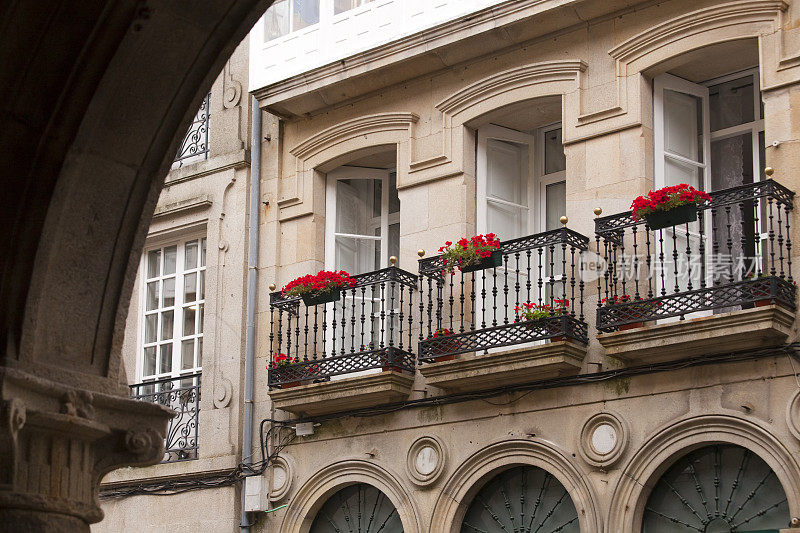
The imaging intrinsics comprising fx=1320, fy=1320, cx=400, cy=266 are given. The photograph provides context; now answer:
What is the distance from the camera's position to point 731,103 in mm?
11836

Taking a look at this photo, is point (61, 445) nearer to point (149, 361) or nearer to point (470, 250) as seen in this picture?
point (470, 250)

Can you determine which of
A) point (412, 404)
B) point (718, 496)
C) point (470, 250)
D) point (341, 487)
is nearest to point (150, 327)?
point (341, 487)

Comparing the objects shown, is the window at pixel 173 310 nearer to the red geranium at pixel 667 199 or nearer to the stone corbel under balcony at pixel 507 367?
the stone corbel under balcony at pixel 507 367

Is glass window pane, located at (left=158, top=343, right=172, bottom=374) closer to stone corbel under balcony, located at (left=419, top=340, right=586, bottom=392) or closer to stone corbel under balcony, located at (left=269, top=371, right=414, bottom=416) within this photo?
stone corbel under balcony, located at (left=269, top=371, right=414, bottom=416)

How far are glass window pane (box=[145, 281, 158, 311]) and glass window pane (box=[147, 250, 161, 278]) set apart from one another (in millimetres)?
107

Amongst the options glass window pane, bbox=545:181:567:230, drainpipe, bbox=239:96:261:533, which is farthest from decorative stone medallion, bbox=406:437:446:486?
glass window pane, bbox=545:181:567:230

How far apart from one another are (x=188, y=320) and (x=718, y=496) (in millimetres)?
6730

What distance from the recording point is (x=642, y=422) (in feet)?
35.4

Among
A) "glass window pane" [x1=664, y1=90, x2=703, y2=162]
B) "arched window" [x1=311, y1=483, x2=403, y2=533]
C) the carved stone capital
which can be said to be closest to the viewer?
the carved stone capital

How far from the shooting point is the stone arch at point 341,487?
1220 centimetres

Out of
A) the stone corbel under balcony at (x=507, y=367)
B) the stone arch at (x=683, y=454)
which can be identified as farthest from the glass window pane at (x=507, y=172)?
the stone arch at (x=683, y=454)

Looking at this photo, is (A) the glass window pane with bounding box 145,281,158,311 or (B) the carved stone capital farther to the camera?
(A) the glass window pane with bounding box 145,281,158,311

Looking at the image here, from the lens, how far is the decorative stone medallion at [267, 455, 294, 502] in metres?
13.1

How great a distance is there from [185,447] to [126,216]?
981 cm
